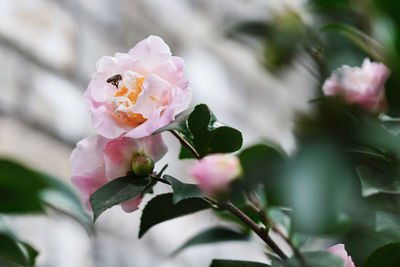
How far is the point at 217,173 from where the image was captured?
0.32 meters

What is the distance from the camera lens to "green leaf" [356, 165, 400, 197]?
375 mm

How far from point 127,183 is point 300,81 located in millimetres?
1692

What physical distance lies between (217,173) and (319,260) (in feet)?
0.25

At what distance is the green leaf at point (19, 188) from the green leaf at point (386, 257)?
210 mm

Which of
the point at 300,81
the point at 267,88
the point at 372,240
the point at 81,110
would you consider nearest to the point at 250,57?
the point at 267,88

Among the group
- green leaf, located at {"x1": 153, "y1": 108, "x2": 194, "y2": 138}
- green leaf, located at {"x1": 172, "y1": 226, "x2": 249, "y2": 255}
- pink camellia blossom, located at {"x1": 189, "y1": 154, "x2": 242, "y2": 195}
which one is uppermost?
green leaf, located at {"x1": 153, "y1": 108, "x2": 194, "y2": 138}

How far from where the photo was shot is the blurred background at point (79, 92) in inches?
41.1

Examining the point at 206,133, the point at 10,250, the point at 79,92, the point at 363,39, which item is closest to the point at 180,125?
the point at 206,133

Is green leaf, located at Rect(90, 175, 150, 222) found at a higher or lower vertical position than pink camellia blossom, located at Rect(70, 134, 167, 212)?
lower

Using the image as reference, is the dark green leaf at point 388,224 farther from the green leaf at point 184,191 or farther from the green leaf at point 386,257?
the green leaf at point 184,191

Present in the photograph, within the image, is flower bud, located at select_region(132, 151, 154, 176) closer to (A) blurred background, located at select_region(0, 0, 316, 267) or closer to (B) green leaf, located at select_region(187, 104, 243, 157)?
Answer: (B) green leaf, located at select_region(187, 104, 243, 157)

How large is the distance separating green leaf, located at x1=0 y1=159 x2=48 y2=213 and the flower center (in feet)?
0.27

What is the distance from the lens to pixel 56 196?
0.37 metres

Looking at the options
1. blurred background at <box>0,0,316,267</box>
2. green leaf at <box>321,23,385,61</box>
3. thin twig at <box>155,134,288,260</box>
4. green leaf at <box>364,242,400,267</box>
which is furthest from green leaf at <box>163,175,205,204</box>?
blurred background at <box>0,0,316,267</box>
